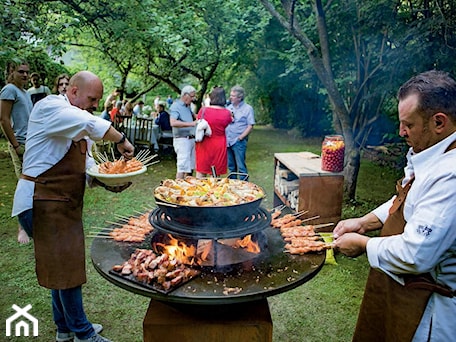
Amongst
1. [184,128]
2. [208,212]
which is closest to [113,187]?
[208,212]

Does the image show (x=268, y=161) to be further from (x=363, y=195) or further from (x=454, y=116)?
(x=454, y=116)

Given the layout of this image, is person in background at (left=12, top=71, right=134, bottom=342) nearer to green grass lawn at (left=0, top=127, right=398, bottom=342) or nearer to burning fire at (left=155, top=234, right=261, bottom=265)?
green grass lawn at (left=0, top=127, right=398, bottom=342)

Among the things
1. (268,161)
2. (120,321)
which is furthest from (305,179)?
(268,161)

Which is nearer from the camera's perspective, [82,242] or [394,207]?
[394,207]

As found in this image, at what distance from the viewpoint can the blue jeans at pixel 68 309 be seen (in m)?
2.95

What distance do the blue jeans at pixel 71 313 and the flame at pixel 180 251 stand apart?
A: 0.89 metres

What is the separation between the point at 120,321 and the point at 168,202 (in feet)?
5.45

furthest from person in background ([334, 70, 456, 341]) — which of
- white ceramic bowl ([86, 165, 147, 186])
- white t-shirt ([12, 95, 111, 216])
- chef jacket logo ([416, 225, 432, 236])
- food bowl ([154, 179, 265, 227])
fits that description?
white t-shirt ([12, 95, 111, 216])

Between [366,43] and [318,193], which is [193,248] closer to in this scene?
[318,193]

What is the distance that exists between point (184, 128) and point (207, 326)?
4857 millimetres

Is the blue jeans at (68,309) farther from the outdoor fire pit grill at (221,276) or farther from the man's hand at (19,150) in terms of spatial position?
the man's hand at (19,150)

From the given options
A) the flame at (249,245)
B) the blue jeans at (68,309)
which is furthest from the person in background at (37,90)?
the flame at (249,245)

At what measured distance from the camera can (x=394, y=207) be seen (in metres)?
2.11

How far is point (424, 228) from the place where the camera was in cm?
165
